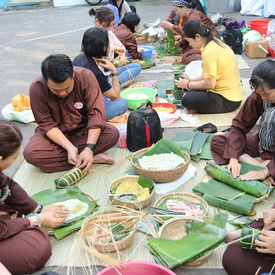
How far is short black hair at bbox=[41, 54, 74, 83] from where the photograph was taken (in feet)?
9.31

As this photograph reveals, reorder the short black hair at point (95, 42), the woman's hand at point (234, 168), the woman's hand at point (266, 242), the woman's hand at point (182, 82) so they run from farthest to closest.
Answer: the woman's hand at point (182, 82)
the short black hair at point (95, 42)
the woman's hand at point (234, 168)
the woman's hand at point (266, 242)

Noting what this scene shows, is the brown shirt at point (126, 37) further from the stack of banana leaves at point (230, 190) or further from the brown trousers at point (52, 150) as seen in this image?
the stack of banana leaves at point (230, 190)

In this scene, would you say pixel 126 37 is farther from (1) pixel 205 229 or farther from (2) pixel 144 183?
(1) pixel 205 229

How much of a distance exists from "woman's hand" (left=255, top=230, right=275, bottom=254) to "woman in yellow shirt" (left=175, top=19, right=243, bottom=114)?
7.52ft

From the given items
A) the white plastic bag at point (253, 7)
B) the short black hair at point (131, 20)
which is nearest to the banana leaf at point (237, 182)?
the short black hair at point (131, 20)

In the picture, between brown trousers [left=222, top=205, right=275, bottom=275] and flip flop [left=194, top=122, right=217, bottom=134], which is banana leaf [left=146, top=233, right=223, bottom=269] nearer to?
brown trousers [left=222, top=205, right=275, bottom=275]

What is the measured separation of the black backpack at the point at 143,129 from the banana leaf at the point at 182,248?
140 centimetres

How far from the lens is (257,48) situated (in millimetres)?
6090

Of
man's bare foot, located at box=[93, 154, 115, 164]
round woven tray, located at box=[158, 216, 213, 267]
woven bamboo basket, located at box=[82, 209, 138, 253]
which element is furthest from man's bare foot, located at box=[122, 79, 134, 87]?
round woven tray, located at box=[158, 216, 213, 267]

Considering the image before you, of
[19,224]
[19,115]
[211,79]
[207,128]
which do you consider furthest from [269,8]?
[19,224]

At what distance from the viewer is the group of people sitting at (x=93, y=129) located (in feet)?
7.04

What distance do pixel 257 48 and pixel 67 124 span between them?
12.8 ft

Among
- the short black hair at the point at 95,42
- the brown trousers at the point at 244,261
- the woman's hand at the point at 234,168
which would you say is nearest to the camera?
the brown trousers at the point at 244,261

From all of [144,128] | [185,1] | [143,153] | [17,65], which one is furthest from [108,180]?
[17,65]
